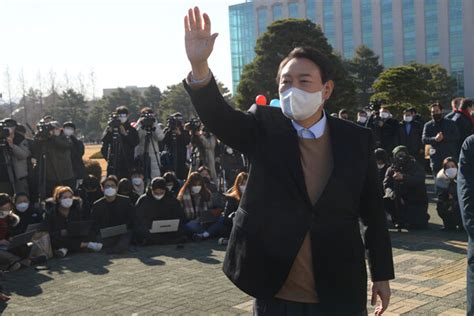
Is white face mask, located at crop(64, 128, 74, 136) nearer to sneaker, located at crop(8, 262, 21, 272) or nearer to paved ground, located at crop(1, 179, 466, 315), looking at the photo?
paved ground, located at crop(1, 179, 466, 315)

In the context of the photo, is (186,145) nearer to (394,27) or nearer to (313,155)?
(313,155)

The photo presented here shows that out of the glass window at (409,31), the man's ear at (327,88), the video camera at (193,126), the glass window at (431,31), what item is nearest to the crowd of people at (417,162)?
the video camera at (193,126)

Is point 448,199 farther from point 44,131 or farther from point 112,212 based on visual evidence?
point 44,131

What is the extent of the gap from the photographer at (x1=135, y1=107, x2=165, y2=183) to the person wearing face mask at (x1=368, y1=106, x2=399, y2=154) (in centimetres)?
450

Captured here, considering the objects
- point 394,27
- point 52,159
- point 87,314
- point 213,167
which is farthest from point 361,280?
point 394,27

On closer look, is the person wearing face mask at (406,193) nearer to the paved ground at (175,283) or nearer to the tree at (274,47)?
the paved ground at (175,283)

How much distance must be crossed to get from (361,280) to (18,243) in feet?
20.5

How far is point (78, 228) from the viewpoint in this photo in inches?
350

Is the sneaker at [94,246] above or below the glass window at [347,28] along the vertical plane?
below

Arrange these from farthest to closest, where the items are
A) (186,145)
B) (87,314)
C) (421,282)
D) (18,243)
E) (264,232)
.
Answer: (186,145) → (18,243) → (421,282) → (87,314) → (264,232)

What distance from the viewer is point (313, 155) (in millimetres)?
2736

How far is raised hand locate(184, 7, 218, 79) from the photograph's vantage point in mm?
2482

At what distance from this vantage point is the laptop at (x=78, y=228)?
8859mm

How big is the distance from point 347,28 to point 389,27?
5.01 metres
